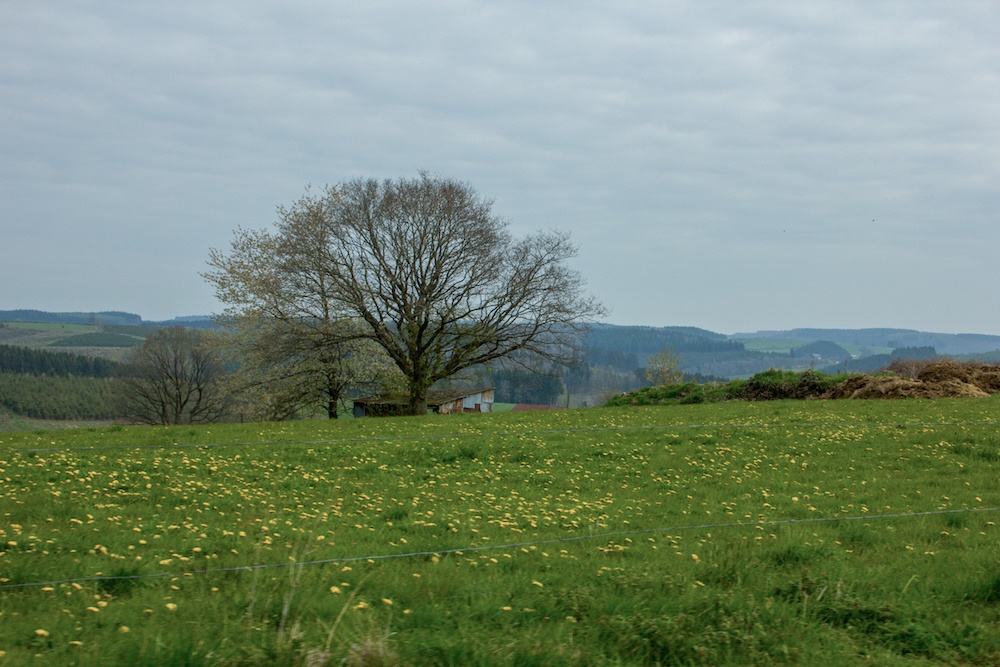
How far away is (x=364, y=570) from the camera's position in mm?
6434

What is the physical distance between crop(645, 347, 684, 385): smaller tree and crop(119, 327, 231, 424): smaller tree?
3724cm

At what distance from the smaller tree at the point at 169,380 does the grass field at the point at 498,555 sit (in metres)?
54.8

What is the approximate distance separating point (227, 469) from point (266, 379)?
25863 millimetres

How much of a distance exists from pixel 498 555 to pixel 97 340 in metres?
Answer: 155

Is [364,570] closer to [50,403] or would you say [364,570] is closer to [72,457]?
[72,457]

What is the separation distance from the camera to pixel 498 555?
7.16m

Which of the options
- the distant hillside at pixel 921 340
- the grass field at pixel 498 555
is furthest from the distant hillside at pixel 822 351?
the grass field at pixel 498 555

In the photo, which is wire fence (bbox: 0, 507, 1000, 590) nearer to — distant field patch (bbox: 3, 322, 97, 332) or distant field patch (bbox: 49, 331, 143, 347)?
distant field patch (bbox: 49, 331, 143, 347)

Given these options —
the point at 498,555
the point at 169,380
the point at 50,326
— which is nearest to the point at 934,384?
the point at 498,555

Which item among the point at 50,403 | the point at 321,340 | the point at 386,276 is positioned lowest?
the point at 50,403

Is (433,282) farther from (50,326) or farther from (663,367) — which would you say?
(50,326)

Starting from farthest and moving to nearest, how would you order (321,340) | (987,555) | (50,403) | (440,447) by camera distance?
(50,403) < (321,340) < (440,447) < (987,555)

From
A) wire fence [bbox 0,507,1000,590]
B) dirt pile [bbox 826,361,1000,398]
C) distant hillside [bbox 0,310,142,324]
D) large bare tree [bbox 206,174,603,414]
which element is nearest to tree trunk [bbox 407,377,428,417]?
large bare tree [bbox 206,174,603,414]

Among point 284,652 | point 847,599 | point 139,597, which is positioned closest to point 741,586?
point 847,599
